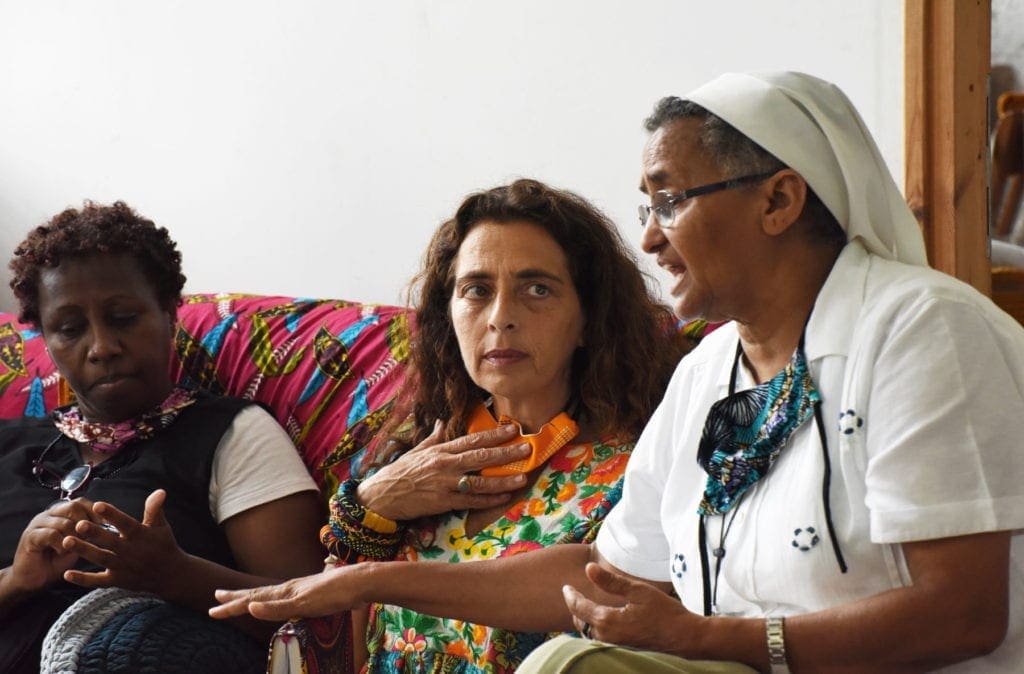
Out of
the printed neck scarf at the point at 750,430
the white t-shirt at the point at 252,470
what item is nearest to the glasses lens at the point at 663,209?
the printed neck scarf at the point at 750,430

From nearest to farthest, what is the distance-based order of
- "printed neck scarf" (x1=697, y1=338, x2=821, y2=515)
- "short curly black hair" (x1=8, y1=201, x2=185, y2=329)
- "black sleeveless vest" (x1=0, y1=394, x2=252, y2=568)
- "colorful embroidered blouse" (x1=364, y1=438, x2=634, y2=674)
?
"printed neck scarf" (x1=697, y1=338, x2=821, y2=515)
"colorful embroidered blouse" (x1=364, y1=438, x2=634, y2=674)
"black sleeveless vest" (x1=0, y1=394, x2=252, y2=568)
"short curly black hair" (x1=8, y1=201, x2=185, y2=329)

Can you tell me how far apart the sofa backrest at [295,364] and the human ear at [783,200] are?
1.06m

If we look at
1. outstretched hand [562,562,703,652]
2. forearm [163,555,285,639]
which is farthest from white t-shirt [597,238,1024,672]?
forearm [163,555,285,639]

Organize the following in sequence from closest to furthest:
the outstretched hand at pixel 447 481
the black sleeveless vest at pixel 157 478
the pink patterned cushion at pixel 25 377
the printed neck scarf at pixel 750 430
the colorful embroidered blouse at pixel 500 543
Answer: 1. the printed neck scarf at pixel 750 430
2. the colorful embroidered blouse at pixel 500 543
3. the outstretched hand at pixel 447 481
4. the black sleeveless vest at pixel 157 478
5. the pink patterned cushion at pixel 25 377

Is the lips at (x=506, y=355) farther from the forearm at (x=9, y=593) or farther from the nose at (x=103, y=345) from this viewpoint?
the forearm at (x=9, y=593)

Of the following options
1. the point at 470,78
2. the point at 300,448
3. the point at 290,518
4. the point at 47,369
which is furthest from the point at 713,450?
the point at 47,369

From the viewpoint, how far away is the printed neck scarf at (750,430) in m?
1.50

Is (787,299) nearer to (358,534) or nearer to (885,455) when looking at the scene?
(885,455)

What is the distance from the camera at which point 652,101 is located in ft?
8.34

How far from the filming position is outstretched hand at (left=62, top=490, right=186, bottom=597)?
80.5 inches

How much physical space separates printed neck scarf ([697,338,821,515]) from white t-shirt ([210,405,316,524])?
97 cm

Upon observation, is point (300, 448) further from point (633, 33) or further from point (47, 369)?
point (633, 33)

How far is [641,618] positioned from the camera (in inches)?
55.9

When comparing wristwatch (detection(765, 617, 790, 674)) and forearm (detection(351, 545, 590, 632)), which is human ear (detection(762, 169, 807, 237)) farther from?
forearm (detection(351, 545, 590, 632))
